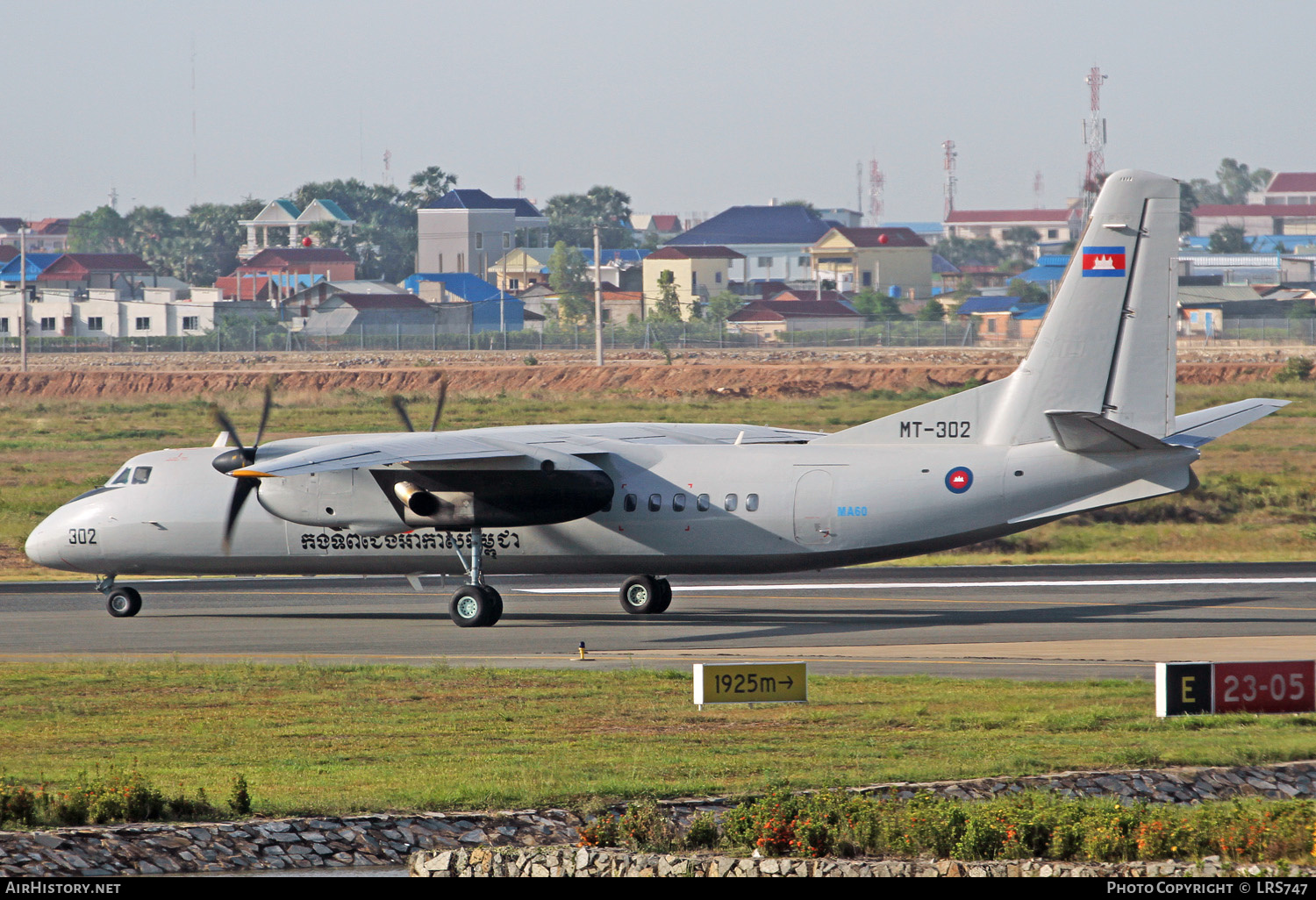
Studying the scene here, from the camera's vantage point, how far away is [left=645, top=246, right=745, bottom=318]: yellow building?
616 ft

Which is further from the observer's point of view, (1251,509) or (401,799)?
(1251,509)

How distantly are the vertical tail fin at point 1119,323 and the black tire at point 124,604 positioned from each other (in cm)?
1870

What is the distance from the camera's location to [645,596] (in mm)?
32125

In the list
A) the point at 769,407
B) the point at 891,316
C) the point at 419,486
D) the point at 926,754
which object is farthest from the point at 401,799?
the point at 891,316

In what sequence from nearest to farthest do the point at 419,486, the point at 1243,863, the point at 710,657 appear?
the point at 1243,863 → the point at 710,657 → the point at 419,486

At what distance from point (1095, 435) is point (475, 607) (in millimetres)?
12406

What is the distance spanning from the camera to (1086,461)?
28.0 meters

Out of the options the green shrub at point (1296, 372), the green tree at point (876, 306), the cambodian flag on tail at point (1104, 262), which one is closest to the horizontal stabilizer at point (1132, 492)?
the cambodian flag on tail at point (1104, 262)

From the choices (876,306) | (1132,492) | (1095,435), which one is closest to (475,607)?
(1095,435)

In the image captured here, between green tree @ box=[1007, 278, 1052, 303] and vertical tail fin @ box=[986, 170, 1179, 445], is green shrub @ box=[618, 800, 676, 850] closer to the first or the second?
vertical tail fin @ box=[986, 170, 1179, 445]

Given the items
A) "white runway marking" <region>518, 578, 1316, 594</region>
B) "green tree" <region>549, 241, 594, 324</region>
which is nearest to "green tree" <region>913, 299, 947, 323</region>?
"green tree" <region>549, 241, 594, 324</region>

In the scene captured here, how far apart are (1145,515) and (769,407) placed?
37.7 metres

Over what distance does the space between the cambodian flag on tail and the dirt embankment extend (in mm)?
63528

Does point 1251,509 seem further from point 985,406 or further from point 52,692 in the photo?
point 52,692
